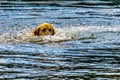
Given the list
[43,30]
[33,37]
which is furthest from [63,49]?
[43,30]

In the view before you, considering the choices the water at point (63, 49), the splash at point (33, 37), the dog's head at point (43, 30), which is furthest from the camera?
the dog's head at point (43, 30)

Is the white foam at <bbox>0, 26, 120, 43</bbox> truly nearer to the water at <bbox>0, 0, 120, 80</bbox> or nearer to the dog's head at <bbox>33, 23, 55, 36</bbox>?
the water at <bbox>0, 0, 120, 80</bbox>

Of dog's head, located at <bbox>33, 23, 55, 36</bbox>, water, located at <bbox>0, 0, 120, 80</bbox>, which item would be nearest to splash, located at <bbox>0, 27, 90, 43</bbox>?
water, located at <bbox>0, 0, 120, 80</bbox>

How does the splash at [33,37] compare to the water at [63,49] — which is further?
the splash at [33,37]

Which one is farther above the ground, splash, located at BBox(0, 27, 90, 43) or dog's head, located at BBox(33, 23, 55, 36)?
dog's head, located at BBox(33, 23, 55, 36)

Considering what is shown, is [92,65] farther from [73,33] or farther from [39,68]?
[73,33]

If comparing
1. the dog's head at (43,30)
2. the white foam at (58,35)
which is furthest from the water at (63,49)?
the dog's head at (43,30)

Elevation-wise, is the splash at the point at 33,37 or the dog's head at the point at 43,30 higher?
the dog's head at the point at 43,30

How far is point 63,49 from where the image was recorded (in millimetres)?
15898

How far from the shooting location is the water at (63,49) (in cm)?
1216

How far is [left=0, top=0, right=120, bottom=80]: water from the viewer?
12.2 metres

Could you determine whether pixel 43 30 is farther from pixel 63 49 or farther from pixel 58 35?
pixel 63 49

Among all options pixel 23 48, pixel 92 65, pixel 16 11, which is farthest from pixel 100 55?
pixel 16 11

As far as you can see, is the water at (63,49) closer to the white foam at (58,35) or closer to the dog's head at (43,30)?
the white foam at (58,35)
